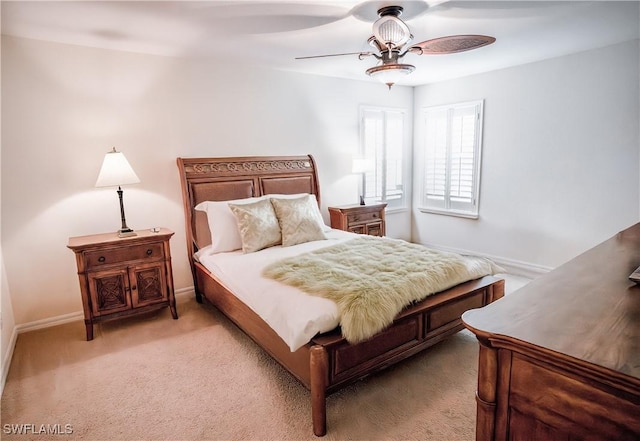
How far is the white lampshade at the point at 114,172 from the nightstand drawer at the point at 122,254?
1.82 feet

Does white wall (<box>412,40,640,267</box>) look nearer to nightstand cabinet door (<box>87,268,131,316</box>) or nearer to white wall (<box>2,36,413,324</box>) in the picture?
white wall (<box>2,36,413,324</box>)

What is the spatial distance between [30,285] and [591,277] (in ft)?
13.2

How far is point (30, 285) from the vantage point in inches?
125

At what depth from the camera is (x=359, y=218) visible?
4785mm

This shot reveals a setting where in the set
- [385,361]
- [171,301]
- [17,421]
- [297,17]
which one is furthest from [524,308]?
[171,301]

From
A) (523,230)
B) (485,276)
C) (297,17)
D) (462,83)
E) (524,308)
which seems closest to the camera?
(524,308)

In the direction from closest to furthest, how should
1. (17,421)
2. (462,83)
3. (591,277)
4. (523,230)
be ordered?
(591,277)
(17,421)
(523,230)
(462,83)

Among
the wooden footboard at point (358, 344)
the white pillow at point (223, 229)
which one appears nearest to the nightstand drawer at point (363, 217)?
the white pillow at point (223, 229)

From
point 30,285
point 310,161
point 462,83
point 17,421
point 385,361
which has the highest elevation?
point 462,83

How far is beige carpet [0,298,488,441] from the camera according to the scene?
200cm

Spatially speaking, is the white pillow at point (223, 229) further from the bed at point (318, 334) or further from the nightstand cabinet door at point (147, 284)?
the nightstand cabinet door at point (147, 284)

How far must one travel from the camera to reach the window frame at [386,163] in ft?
17.0

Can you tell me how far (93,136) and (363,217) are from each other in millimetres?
3120

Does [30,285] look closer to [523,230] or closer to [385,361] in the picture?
[385,361]
